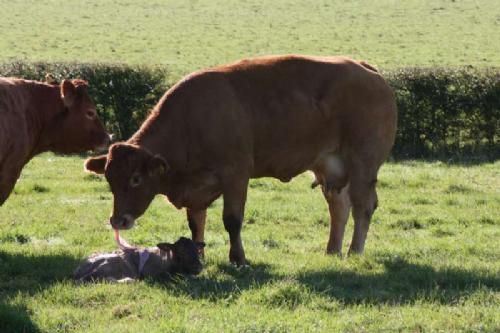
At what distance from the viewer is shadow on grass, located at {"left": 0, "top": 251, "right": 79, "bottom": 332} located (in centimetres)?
763

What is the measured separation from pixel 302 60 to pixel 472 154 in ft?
36.0

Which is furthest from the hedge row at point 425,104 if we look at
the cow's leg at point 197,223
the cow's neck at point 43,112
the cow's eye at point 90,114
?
the cow's leg at point 197,223

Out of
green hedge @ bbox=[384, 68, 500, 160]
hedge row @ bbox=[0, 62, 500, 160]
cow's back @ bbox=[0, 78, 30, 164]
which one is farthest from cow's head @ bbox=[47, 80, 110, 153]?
green hedge @ bbox=[384, 68, 500, 160]

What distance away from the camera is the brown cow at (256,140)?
33.1ft

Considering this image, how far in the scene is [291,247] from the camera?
474 inches

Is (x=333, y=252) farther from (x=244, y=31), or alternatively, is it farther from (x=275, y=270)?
(x=244, y=31)

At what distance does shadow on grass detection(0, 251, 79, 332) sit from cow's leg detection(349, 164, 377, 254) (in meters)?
3.26

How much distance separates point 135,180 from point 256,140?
1.50 metres

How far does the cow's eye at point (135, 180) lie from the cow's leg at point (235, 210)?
0.95m

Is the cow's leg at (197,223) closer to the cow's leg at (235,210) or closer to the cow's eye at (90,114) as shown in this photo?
the cow's leg at (235,210)

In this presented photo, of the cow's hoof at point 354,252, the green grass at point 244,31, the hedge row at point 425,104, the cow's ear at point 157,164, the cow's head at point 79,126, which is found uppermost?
the cow's ear at point 157,164

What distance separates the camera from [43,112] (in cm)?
1205

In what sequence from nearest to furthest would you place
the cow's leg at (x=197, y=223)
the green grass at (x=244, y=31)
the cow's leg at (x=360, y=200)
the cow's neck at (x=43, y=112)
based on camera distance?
the cow's leg at (x=197, y=223) → the cow's leg at (x=360, y=200) → the cow's neck at (x=43, y=112) → the green grass at (x=244, y=31)

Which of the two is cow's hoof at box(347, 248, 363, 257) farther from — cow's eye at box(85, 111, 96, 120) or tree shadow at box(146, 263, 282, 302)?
cow's eye at box(85, 111, 96, 120)
